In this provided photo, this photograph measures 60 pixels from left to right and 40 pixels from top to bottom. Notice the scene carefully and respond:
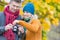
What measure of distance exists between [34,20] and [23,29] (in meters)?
0.21

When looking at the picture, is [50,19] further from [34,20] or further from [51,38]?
[51,38]

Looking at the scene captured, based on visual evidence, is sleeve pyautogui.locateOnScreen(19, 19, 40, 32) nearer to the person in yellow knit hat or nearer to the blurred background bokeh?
the person in yellow knit hat

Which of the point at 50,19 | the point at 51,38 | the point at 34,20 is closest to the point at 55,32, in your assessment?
the point at 51,38

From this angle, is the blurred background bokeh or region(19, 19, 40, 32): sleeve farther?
the blurred background bokeh

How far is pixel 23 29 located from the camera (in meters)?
4.80

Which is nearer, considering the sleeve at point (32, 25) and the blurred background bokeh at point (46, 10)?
the sleeve at point (32, 25)

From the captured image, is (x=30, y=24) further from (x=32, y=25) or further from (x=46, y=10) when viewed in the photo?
(x=46, y=10)

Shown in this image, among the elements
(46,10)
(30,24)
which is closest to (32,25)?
(30,24)

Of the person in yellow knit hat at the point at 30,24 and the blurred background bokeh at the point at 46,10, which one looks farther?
the blurred background bokeh at the point at 46,10

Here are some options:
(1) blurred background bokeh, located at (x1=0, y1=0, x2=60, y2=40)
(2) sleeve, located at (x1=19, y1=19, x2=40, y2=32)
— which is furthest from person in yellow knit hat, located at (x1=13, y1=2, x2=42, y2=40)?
(1) blurred background bokeh, located at (x1=0, y1=0, x2=60, y2=40)

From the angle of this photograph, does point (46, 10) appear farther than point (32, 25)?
Yes

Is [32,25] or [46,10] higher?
[46,10]

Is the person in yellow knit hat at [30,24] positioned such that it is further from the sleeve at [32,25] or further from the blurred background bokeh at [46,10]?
the blurred background bokeh at [46,10]

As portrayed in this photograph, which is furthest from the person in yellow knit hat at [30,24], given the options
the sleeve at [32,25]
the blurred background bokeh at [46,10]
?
the blurred background bokeh at [46,10]
